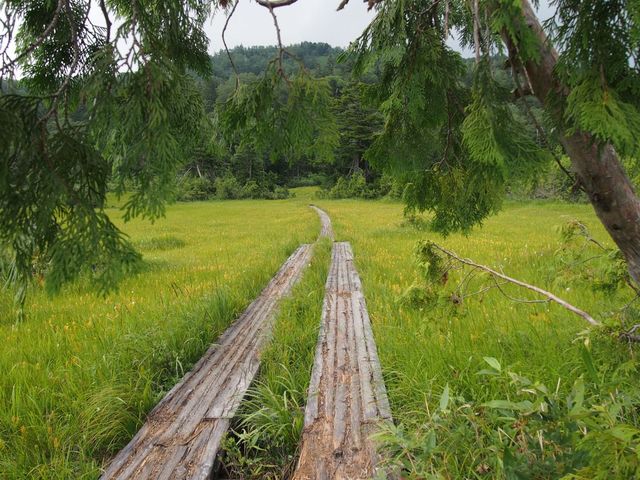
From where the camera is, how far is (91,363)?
3.21 metres

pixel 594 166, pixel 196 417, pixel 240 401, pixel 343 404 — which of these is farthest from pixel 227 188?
pixel 594 166

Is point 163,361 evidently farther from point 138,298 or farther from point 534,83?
point 534,83

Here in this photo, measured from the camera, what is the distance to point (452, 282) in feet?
18.4

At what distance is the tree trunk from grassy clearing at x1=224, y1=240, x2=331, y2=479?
2216mm

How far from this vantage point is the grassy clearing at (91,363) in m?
2.31

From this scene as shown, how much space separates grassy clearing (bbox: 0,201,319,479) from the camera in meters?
2.31

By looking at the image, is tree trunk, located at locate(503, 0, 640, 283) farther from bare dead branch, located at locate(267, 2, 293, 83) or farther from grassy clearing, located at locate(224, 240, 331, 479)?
grassy clearing, located at locate(224, 240, 331, 479)

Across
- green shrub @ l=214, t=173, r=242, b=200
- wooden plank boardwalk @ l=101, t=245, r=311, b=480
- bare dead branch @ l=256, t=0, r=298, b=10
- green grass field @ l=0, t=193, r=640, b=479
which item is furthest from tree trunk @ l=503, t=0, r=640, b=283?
green shrub @ l=214, t=173, r=242, b=200

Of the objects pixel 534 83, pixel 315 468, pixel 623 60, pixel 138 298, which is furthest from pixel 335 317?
pixel 623 60

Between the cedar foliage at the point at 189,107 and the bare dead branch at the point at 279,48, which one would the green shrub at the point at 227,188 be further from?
the bare dead branch at the point at 279,48

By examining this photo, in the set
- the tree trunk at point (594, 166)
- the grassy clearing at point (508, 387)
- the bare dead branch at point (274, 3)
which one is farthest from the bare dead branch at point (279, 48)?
the grassy clearing at point (508, 387)

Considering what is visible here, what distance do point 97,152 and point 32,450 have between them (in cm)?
211

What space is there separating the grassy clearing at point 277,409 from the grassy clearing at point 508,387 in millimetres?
718

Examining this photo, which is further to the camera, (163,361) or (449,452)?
(163,361)
